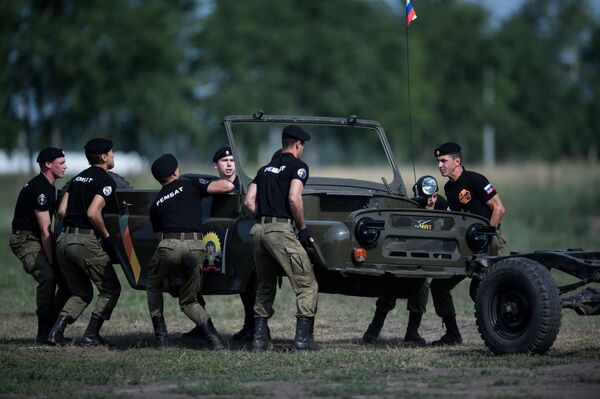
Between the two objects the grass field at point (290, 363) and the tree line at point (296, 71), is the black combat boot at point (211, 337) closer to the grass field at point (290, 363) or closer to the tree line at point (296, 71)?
the grass field at point (290, 363)

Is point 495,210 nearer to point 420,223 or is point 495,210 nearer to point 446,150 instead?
point 446,150

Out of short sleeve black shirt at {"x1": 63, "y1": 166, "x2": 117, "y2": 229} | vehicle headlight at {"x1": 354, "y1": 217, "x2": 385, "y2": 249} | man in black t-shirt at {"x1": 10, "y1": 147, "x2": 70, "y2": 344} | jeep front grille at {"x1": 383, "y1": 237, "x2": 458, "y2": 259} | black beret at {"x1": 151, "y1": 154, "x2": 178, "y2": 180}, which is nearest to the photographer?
vehicle headlight at {"x1": 354, "y1": 217, "x2": 385, "y2": 249}

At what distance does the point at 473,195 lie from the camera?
36.9 feet

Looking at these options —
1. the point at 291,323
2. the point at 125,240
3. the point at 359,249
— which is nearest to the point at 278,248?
the point at 359,249

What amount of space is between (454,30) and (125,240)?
2542 inches

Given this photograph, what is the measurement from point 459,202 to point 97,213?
3184 millimetres

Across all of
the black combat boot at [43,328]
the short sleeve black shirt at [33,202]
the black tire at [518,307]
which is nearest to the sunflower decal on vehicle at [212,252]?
the short sleeve black shirt at [33,202]

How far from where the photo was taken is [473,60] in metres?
73.7

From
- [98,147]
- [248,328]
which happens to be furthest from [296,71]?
[98,147]

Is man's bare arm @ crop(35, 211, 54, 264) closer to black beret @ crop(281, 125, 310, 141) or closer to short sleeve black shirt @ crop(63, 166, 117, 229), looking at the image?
short sleeve black shirt @ crop(63, 166, 117, 229)

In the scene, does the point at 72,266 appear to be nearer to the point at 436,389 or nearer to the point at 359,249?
the point at 359,249

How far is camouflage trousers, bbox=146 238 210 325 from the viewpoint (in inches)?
415

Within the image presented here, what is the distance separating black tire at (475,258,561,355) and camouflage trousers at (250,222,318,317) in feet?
4.58

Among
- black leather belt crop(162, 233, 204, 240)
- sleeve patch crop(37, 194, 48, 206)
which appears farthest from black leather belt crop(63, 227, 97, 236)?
black leather belt crop(162, 233, 204, 240)
